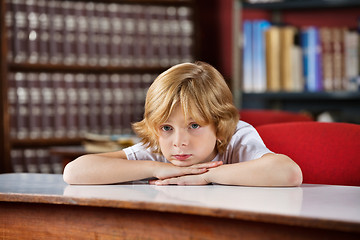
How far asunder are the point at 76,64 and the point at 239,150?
2.45 meters

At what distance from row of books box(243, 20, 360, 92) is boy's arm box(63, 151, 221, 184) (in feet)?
7.43

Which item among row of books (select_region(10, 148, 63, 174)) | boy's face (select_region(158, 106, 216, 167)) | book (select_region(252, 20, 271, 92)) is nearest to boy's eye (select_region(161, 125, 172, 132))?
boy's face (select_region(158, 106, 216, 167))

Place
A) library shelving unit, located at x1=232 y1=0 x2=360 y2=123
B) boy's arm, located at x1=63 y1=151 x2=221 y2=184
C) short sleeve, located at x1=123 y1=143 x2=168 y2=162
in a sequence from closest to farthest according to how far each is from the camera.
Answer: boy's arm, located at x1=63 y1=151 x2=221 y2=184, short sleeve, located at x1=123 y1=143 x2=168 y2=162, library shelving unit, located at x1=232 y1=0 x2=360 y2=123

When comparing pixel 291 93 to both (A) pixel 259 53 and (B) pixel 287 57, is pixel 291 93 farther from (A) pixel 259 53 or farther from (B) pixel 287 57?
(A) pixel 259 53

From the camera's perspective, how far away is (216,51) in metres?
4.17

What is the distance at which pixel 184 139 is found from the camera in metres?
1.33

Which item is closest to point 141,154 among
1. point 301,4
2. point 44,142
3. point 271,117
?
point 271,117

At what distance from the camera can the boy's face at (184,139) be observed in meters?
1.32

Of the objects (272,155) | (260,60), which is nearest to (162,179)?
(272,155)

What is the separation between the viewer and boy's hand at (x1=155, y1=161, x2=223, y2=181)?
50.7 inches

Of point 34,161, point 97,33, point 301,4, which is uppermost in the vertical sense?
point 301,4

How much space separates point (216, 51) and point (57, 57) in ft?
3.85

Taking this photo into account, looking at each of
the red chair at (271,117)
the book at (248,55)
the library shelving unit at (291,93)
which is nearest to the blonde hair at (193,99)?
the red chair at (271,117)

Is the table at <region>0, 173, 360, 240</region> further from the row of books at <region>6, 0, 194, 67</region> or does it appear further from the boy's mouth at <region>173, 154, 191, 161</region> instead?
the row of books at <region>6, 0, 194, 67</region>
